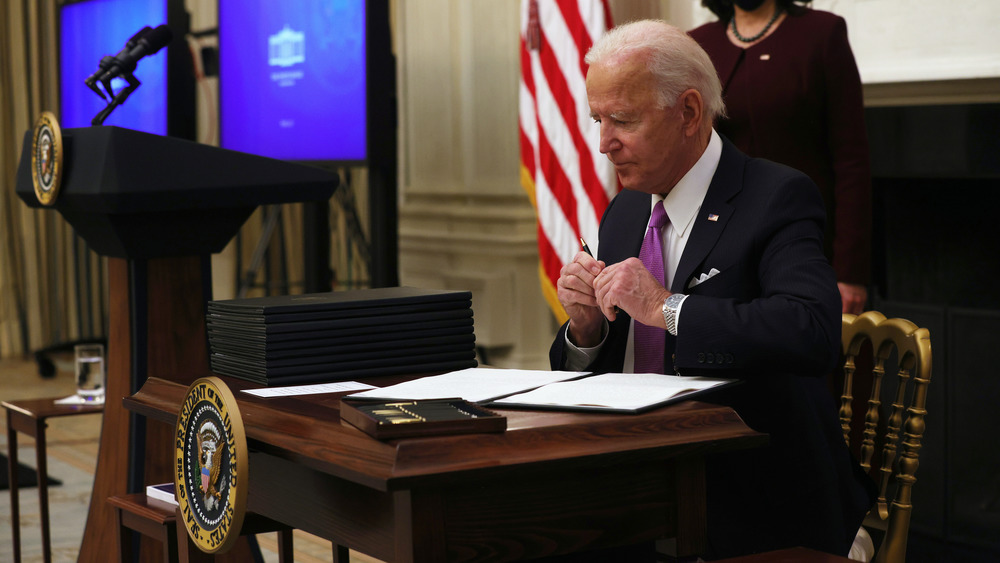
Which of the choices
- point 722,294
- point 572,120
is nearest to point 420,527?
point 722,294

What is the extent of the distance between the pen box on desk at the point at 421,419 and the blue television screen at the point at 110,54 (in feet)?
11.4

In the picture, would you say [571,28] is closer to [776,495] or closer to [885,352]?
[885,352]

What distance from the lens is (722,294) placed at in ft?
5.17

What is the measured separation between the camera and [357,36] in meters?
3.92

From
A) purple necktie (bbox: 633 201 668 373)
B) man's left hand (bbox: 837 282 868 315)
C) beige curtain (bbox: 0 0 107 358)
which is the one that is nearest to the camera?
purple necktie (bbox: 633 201 668 373)

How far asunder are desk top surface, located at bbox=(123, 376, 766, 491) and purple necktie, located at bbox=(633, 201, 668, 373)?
0.39 m

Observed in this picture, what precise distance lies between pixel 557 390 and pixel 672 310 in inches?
8.6

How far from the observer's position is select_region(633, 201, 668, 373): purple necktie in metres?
1.66

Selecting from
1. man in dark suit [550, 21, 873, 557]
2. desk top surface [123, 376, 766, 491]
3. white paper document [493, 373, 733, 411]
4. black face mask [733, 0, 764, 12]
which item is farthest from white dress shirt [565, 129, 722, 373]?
black face mask [733, 0, 764, 12]

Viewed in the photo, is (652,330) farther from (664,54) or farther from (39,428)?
(39,428)

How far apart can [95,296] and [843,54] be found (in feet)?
19.0

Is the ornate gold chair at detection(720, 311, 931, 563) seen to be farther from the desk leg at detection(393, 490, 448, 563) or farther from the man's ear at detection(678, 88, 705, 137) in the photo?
the desk leg at detection(393, 490, 448, 563)

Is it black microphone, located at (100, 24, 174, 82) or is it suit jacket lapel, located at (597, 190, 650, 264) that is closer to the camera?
suit jacket lapel, located at (597, 190, 650, 264)

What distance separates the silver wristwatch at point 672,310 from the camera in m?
1.47
